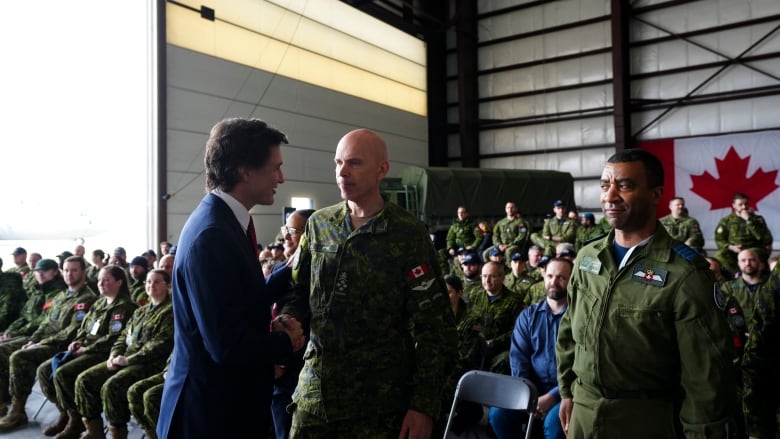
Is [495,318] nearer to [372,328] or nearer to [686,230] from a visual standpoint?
[372,328]

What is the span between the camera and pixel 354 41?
1557 cm

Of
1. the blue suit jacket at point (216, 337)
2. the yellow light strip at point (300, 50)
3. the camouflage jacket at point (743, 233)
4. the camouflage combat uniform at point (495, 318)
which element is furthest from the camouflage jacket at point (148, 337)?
the yellow light strip at point (300, 50)

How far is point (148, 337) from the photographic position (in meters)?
4.38

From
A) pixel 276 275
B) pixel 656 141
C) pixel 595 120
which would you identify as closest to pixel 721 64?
pixel 656 141

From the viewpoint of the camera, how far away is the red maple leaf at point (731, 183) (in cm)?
1309

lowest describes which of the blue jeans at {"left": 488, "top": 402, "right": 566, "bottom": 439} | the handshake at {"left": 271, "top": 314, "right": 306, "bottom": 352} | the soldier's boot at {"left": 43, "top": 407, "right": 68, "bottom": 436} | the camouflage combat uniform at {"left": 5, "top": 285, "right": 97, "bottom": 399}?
the soldier's boot at {"left": 43, "top": 407, "right": 68, "bottom": 436}

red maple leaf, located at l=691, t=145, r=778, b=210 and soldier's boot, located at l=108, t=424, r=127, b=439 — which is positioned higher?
red maple leaf, located at l=691, t=145, r=778, b=210

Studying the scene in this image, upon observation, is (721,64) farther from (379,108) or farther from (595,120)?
(379,108)

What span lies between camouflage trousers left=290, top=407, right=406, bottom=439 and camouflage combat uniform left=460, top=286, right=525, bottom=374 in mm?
2955

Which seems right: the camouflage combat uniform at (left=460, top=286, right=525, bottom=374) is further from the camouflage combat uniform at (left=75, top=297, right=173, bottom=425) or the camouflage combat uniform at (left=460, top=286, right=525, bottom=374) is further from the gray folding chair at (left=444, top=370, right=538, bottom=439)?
the camouflage combat uniform at (left=75, top=297, right=173, bottom=425)

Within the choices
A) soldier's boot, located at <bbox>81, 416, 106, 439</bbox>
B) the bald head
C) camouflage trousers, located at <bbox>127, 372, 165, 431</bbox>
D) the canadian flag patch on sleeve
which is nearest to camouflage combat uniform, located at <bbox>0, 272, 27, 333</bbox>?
soldier's boot, located at <bbox>81, 416, 106, 439</bbox>

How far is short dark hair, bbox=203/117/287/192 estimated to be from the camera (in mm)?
1650

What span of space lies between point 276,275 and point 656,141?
14.9 m

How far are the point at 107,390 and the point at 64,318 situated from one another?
5.97 ft
